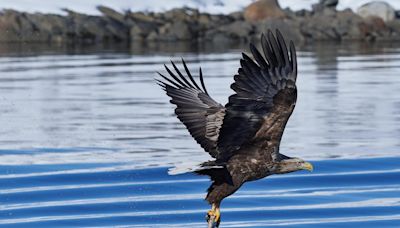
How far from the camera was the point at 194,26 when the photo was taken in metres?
37.7

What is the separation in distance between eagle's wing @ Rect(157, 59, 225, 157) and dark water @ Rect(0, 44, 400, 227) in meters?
1.28

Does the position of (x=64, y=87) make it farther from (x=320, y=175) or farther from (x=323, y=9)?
(x=323, y=9)

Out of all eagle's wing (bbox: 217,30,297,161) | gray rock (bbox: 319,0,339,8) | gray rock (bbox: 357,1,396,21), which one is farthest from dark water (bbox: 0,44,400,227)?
gray rock (bbox: 319,0,339,8)

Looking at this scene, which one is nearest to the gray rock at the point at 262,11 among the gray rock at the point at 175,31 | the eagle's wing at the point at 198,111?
the gray rock at the point at 175,31

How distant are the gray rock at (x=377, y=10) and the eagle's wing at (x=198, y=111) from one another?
3007 cm

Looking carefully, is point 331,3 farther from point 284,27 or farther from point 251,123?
point 251,123

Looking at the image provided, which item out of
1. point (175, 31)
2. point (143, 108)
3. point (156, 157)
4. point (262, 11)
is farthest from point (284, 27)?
point (156, 157)

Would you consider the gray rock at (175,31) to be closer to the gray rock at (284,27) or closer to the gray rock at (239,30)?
the gray rock at (239,30)

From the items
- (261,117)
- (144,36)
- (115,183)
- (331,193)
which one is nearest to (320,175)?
(331,193)

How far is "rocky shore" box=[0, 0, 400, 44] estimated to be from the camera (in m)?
35.1

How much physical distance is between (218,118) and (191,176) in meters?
3.21

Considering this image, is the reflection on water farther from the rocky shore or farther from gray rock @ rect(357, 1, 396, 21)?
gray rock @ rect(357, 1, 396, 21)

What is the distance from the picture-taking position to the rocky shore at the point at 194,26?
35062 millimetres

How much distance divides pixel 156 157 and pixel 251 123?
4859 mm
